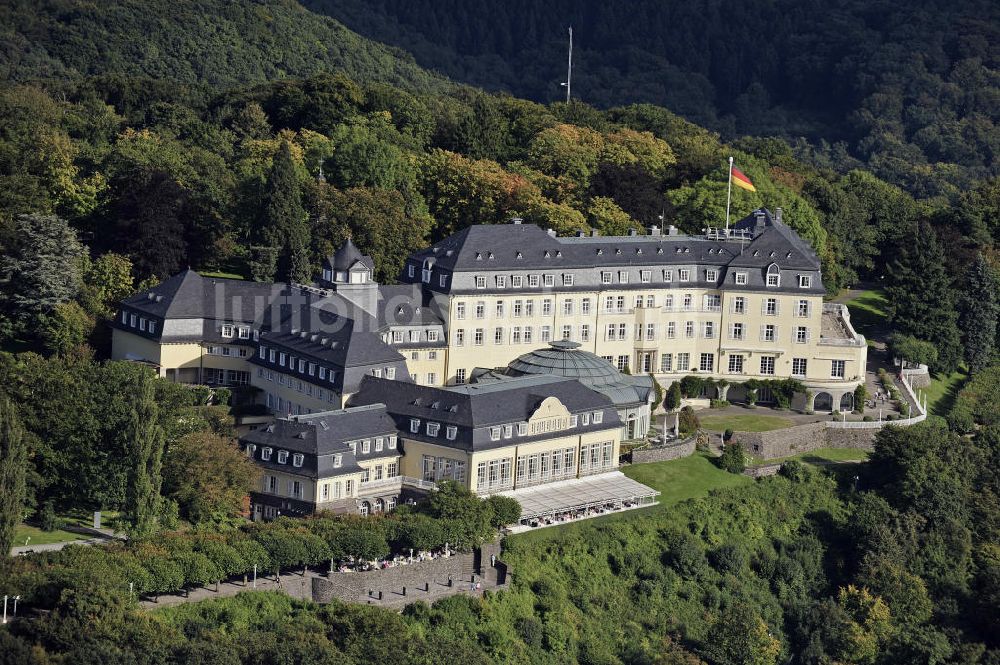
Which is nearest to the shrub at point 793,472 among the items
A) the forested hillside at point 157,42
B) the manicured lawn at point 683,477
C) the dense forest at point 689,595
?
the dense forest at point 689,595

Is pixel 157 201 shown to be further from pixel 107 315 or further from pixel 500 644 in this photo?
pixel 500 644

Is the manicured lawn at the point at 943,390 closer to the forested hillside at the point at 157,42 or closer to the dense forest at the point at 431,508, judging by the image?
the dense forest at the point at 431,508

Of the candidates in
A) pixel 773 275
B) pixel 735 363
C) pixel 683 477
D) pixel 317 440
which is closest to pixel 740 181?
pixel 773 275

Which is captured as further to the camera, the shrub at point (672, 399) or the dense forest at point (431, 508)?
the shrub at point (672, 399)

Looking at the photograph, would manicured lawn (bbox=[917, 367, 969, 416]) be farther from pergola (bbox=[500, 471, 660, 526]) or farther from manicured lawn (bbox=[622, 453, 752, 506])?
pergola (bbox=[500, 471, 660, 526])

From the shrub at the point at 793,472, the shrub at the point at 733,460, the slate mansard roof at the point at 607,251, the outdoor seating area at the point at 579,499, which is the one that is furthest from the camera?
the slate mansard roof at the point at 607,251

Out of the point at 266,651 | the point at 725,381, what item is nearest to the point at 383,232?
the point at 725,381
